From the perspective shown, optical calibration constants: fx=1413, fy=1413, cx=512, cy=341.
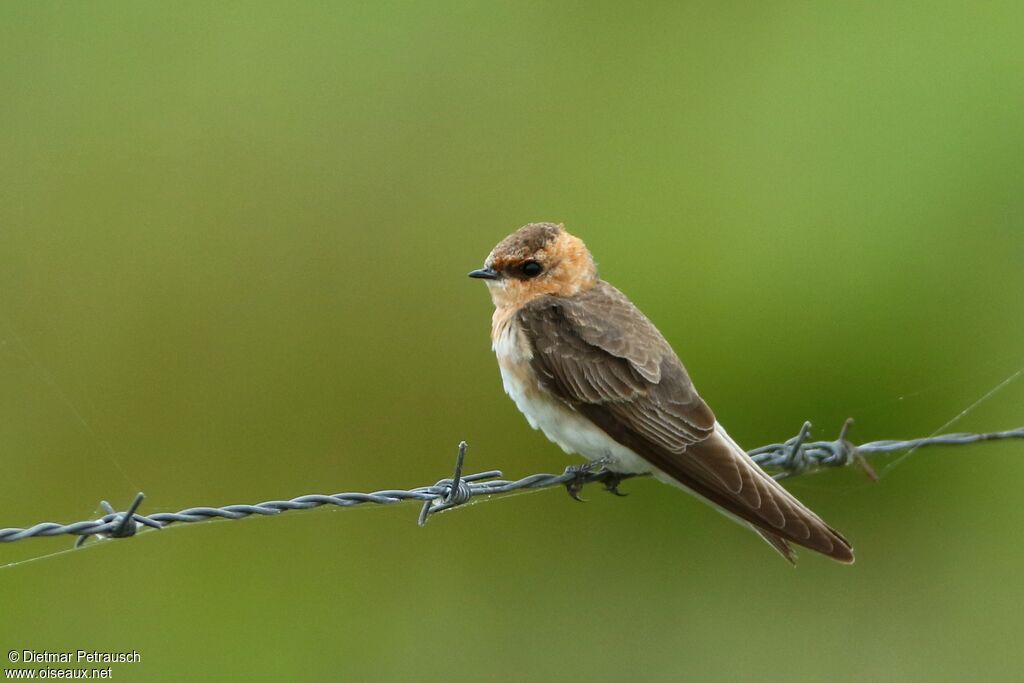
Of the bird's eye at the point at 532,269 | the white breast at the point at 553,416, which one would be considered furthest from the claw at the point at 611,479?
the bird's eye at the point at 532,269

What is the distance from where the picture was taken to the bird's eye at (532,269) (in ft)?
19.5

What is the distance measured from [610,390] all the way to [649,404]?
16cm

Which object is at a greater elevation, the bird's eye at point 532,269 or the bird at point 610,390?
the bird's eye at point 532,269

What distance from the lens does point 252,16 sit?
36.9 ft

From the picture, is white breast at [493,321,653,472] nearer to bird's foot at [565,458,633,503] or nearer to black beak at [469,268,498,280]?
bird's foot at [565,458,633,503]

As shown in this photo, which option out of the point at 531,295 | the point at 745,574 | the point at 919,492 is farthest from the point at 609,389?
the point at 919,492

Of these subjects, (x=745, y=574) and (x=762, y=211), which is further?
(x=762, y=211)

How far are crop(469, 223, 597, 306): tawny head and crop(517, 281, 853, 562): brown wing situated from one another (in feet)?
0.40

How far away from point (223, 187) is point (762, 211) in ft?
12.7

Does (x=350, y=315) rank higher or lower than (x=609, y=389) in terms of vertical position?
higher

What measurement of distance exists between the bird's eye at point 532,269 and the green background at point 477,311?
85.3 inches

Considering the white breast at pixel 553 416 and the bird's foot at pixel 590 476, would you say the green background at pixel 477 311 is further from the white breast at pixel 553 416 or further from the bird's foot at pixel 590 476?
the white breast at pixel 553 416

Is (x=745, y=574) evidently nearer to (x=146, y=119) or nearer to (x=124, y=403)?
(x=124, y=403)

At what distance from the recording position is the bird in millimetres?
4906
